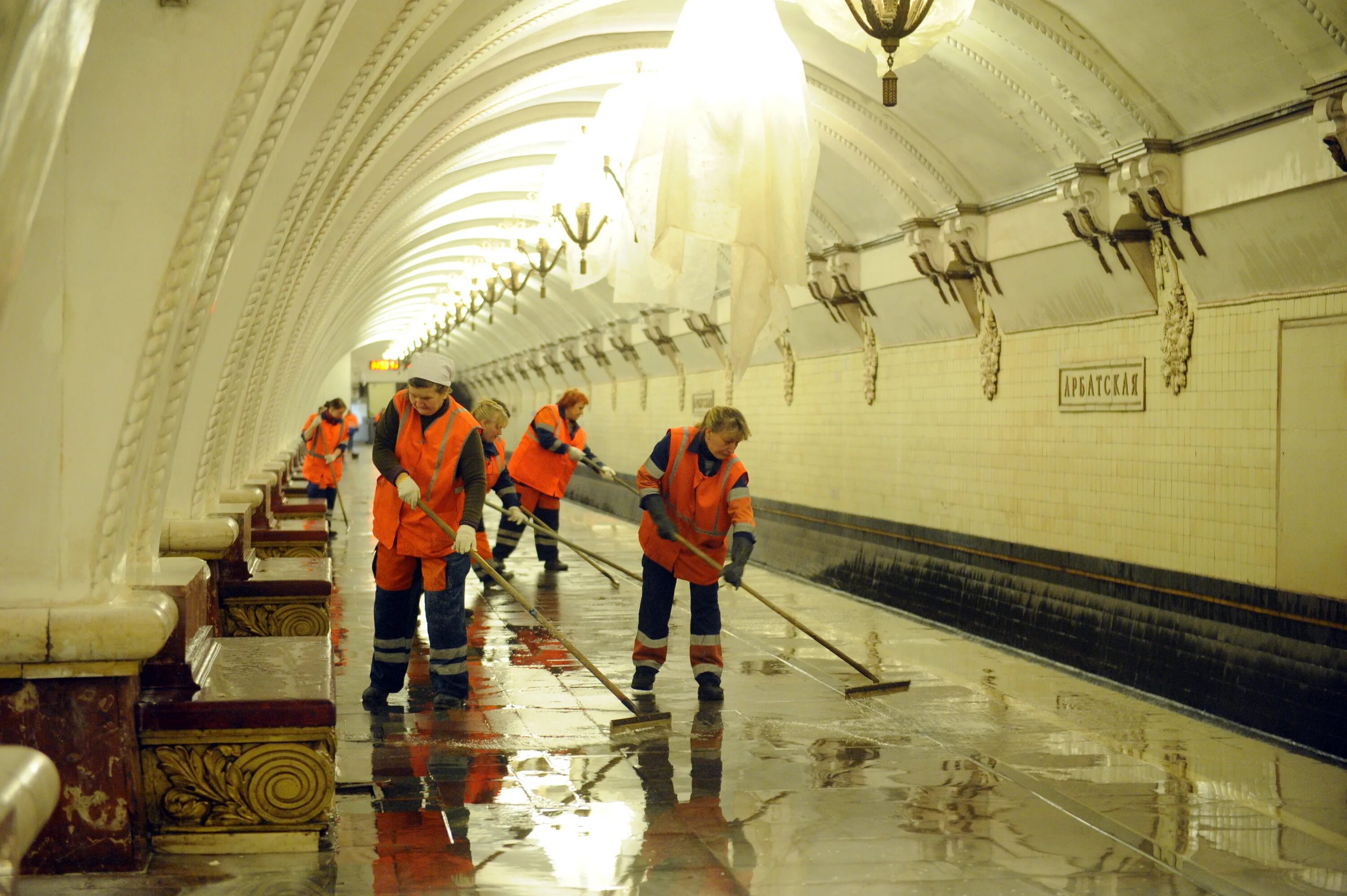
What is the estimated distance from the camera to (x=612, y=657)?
7969mm

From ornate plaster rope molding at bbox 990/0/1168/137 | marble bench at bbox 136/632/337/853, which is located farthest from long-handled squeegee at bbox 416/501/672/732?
ornate plaster rope molding at bbox 990/0/1168/137

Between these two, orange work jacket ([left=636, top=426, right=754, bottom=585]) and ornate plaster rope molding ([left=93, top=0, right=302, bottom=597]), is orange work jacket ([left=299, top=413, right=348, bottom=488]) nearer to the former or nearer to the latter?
orange work jacket ([left=636, top=426, right=754, bottom=585])

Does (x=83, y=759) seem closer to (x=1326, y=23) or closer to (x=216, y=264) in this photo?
(x=216, y=264)

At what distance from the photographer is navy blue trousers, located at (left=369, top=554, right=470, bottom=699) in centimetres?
613

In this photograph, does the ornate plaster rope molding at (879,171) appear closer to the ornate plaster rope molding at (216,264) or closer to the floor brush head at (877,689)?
the floor brush head at (877,689)

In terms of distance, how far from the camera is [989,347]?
36.0ft

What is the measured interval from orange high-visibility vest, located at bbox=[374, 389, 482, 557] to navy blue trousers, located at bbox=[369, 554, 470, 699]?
6.4 inches

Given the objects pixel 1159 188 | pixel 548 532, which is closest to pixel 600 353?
pixel 548 532

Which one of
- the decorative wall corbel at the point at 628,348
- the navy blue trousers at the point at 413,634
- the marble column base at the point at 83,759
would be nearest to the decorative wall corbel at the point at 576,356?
the decorative wall corbel at the point at 628,348

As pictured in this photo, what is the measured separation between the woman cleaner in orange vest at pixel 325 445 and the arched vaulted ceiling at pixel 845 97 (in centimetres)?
90

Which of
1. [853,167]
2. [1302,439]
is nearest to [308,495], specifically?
[853,167]

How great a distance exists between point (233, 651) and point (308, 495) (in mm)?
10622

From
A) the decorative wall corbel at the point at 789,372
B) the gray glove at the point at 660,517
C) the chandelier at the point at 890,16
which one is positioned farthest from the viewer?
the decorative wall corbel at the point at 789,372

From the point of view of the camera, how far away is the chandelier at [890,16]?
508cm
